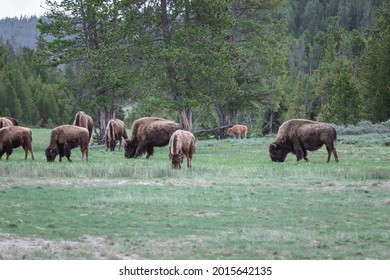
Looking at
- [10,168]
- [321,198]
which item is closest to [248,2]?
[10,168]

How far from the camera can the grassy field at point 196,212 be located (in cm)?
1102

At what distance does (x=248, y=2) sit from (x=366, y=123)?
41.7 ft

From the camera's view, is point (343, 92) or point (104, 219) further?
point (343, 92)

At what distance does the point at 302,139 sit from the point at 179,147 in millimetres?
6357

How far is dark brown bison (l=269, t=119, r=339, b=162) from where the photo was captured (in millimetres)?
26984

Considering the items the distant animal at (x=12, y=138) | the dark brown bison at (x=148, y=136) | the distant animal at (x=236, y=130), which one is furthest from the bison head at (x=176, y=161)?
the distant animal at (x=236, y=130)

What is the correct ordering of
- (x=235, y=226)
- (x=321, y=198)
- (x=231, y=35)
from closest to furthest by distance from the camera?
(x=235, y=226), (x=321, y=198), (x=231, y=35)

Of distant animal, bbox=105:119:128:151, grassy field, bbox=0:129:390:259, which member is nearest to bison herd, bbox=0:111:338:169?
grassy field, bbox=0:129:390:259

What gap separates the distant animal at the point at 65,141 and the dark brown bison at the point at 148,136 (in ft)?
10.0

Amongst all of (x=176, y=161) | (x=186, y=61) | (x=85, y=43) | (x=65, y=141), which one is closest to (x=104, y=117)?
(x=85, y=43)

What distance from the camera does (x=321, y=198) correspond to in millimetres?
16859

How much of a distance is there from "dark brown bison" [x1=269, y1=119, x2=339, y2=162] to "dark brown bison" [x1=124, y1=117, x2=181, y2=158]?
16.9 feet

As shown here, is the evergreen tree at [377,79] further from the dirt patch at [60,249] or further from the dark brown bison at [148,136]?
the dirt patch at [60,249]

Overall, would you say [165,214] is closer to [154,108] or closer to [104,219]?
[104,219]
